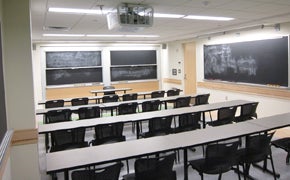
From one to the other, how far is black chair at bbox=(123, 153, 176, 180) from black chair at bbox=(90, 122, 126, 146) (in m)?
1.58

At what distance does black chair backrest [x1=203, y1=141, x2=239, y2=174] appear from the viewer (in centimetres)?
287

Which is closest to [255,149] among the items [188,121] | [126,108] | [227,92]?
[188,121]

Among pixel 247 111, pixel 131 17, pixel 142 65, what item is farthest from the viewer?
pixel 142 65

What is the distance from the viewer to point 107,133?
13.4 ft

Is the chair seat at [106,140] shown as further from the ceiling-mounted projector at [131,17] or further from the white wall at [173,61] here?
the white wall at [173,61]

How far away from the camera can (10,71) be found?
126 inches

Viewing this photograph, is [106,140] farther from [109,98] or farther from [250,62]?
[250,62]

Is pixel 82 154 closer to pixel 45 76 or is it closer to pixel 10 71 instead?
pixel 10 71

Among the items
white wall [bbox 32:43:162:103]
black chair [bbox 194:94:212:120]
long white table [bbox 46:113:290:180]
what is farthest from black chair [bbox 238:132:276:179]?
white wall [bbox 32:43:162:103]

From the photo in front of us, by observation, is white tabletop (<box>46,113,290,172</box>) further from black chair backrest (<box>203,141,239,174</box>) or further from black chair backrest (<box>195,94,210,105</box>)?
black chair backrest (<box>195,94,210,105</box>)

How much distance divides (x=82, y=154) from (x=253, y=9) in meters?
4.05

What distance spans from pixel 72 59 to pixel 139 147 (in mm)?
8404

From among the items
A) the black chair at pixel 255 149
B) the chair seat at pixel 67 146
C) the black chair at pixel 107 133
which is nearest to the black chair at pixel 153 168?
the black chair at pixel 255 149

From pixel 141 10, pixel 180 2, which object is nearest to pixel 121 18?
pixel 141 10
